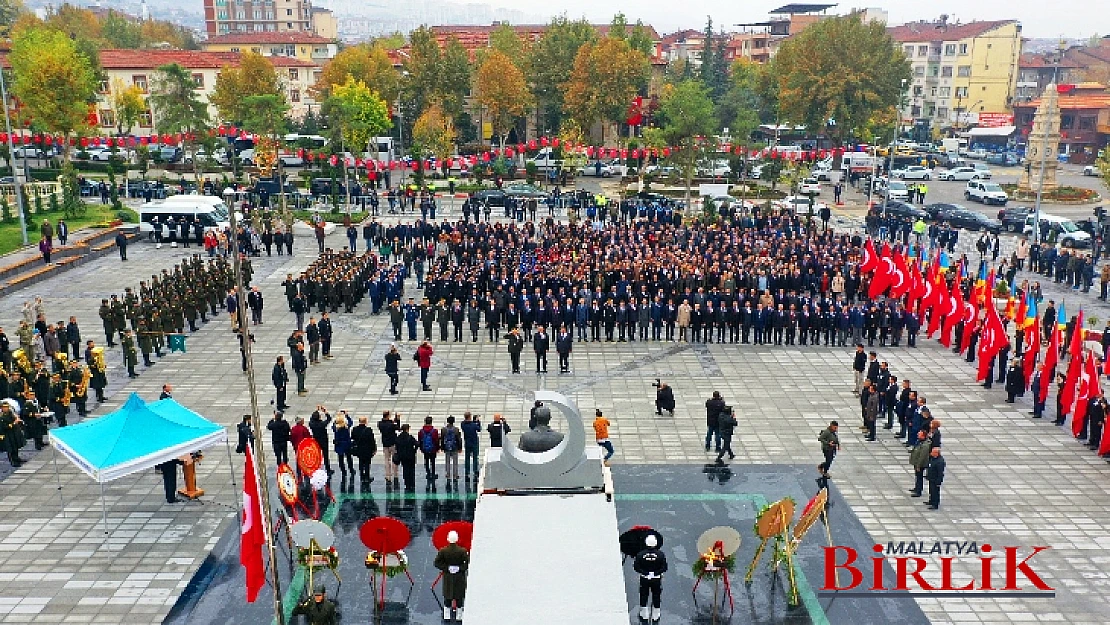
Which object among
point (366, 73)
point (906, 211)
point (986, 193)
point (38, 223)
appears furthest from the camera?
point (366, 73)

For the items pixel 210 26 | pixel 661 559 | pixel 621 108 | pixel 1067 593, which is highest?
pixel 210 26

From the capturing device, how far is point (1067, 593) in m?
12.8

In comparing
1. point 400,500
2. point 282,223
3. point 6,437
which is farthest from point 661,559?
point 282,223

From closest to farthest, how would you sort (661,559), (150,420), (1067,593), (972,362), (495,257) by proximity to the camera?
(661,559) < (1067,593) < (150,420) < (972,362) < (495,257)

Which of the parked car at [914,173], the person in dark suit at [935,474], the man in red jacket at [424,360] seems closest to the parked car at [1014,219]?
the parked car at [914,173]

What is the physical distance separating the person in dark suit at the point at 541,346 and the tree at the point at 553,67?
163 feet

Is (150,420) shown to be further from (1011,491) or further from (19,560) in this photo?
(1011,491)

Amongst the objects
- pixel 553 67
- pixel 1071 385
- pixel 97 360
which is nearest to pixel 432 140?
pixel 553 67

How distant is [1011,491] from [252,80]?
67.3m

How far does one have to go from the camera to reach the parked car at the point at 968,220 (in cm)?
4241

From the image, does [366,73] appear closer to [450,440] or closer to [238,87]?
[238,87]

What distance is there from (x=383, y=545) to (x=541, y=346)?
10.9 meters

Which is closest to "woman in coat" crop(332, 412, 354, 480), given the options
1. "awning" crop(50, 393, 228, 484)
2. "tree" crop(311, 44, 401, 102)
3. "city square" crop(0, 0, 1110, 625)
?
"city square" crop(0, 0, 1110, 625)

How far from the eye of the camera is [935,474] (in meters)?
15.2
